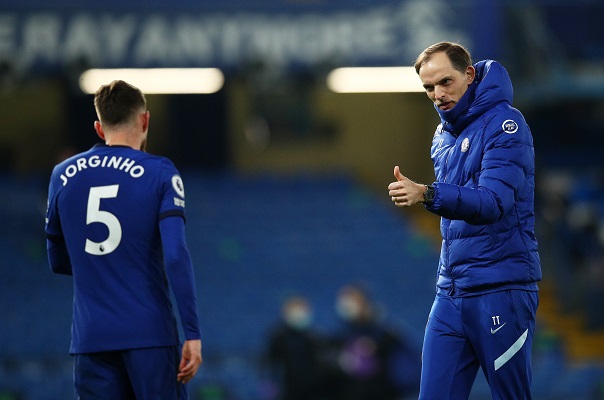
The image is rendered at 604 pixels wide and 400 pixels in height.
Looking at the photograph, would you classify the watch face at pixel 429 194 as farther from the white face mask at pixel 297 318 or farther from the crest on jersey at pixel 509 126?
the white face mask at pixel 297 318

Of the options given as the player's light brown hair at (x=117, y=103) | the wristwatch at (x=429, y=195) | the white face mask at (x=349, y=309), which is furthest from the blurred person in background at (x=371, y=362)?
the wristwatch at (x=429, y=195)

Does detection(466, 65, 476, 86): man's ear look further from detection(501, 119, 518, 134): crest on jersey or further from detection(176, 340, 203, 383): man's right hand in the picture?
detection(176, 340, 203, 383): man's right hand

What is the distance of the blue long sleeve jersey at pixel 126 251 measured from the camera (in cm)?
390

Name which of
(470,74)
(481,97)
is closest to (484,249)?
Result: (481,97)

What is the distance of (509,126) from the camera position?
3709 millimetres

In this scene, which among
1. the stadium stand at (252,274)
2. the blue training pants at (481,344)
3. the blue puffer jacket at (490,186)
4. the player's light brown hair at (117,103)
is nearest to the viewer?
the blue puffer jacket at (490,186)

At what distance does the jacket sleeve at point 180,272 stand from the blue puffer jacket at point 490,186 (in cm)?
96

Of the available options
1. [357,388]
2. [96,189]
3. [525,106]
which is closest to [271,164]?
[525,106]

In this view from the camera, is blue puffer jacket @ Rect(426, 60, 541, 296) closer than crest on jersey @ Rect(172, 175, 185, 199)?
Yes

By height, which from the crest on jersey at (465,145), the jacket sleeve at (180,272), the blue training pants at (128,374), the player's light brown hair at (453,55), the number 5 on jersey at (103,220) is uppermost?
the player's light brown hair at (453,55)

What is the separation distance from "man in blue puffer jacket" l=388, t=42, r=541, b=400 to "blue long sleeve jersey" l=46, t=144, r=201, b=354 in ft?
3.21

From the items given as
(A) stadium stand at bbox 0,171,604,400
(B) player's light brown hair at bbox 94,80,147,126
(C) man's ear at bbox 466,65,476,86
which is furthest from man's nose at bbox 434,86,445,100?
(A) stadium stand at bbox 0,171,604,400

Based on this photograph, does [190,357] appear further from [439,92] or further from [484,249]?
[439,92]

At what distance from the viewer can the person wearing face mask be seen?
34.4ft
